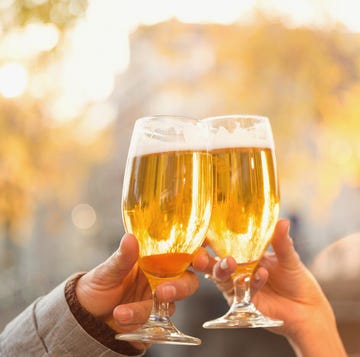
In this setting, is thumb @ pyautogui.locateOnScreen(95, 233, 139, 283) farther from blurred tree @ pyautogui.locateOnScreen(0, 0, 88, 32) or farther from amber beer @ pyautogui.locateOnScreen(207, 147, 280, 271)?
blurred tree @ pyautogui.locateOnScreen(0, 0, 88, 32)

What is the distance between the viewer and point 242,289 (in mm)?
1282

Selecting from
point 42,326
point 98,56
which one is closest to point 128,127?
point 98,56

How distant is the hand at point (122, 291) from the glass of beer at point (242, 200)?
11cm

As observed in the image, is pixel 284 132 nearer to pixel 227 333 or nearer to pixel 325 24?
pixel 325 24

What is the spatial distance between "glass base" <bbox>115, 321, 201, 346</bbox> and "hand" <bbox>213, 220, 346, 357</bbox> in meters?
0.52

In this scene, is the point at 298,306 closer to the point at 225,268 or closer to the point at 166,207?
the point at 225,268

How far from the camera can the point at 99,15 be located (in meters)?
8.99

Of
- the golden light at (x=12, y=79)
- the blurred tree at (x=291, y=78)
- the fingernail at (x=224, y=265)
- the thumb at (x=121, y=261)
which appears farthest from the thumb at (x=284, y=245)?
the golden light at (x=12, y=79)

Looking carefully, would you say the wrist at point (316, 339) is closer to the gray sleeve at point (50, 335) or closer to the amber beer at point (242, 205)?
the amber beer at point (242, 205)

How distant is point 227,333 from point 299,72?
3541 millimetres

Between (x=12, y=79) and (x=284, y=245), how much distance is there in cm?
682

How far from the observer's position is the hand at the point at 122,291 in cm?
115

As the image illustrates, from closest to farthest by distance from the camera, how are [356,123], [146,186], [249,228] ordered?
[146,186] → [249,228] → [356,123]

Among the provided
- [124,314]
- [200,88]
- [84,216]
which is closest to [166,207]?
[124,314]
